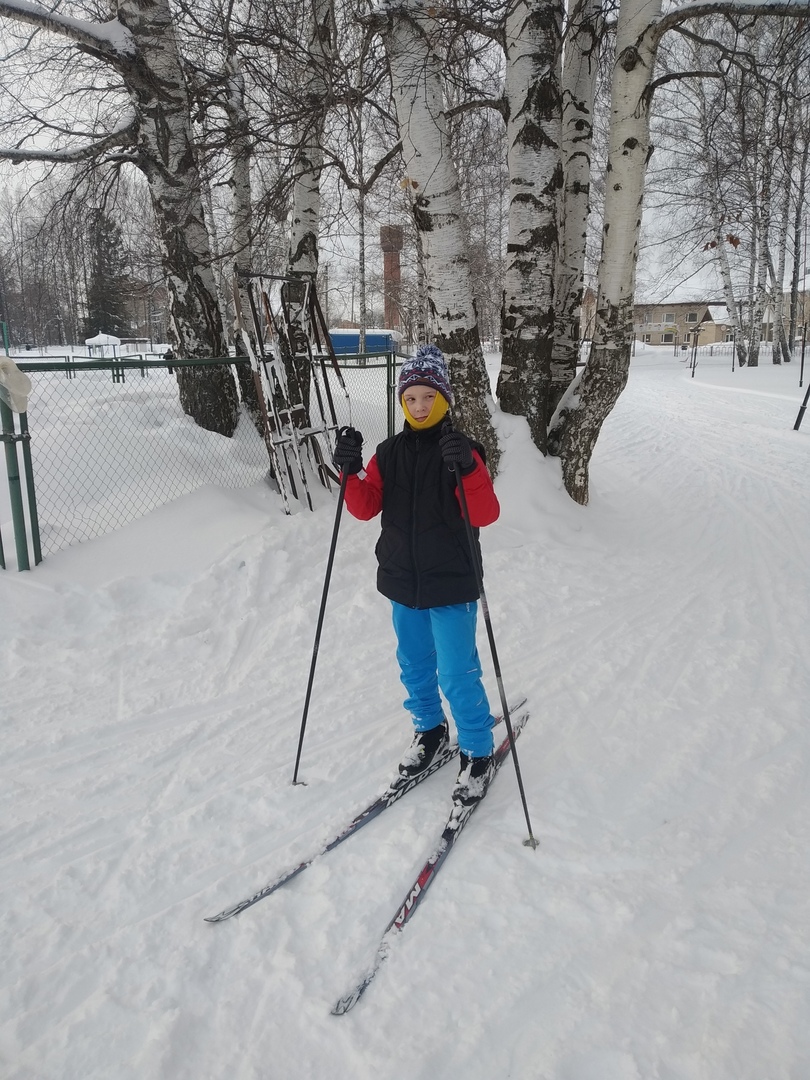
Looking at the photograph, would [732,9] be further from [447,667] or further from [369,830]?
[369,830]

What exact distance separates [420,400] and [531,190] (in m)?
3.85

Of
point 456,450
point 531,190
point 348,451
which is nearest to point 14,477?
point 348,451

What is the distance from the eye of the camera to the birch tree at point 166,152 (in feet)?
18.8

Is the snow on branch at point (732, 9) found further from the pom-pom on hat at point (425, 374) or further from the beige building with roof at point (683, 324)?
the beige building with roof at point (683, 324)

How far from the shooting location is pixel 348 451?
2.68 meters

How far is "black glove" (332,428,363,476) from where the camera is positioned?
2.68 meters

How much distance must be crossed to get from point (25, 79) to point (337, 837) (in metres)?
8.43

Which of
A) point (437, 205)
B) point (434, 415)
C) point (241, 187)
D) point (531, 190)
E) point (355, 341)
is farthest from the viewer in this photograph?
point (355, 341)

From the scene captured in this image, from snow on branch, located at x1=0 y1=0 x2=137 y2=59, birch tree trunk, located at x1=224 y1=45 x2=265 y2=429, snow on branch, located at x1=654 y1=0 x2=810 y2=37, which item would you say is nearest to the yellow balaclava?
birch tree trunk, located at x1=224 y1=45 x2=265 y2=429

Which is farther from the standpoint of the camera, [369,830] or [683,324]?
[683,324]

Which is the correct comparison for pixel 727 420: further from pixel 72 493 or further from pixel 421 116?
pixel 72 493

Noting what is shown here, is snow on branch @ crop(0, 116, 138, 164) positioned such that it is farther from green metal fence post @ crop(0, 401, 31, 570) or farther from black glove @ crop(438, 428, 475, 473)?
black glove @ crop(438, 428, 475, 473)

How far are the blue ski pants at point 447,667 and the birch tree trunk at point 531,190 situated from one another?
3760mm

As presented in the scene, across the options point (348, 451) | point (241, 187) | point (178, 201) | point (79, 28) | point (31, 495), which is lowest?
point (31, 495)
